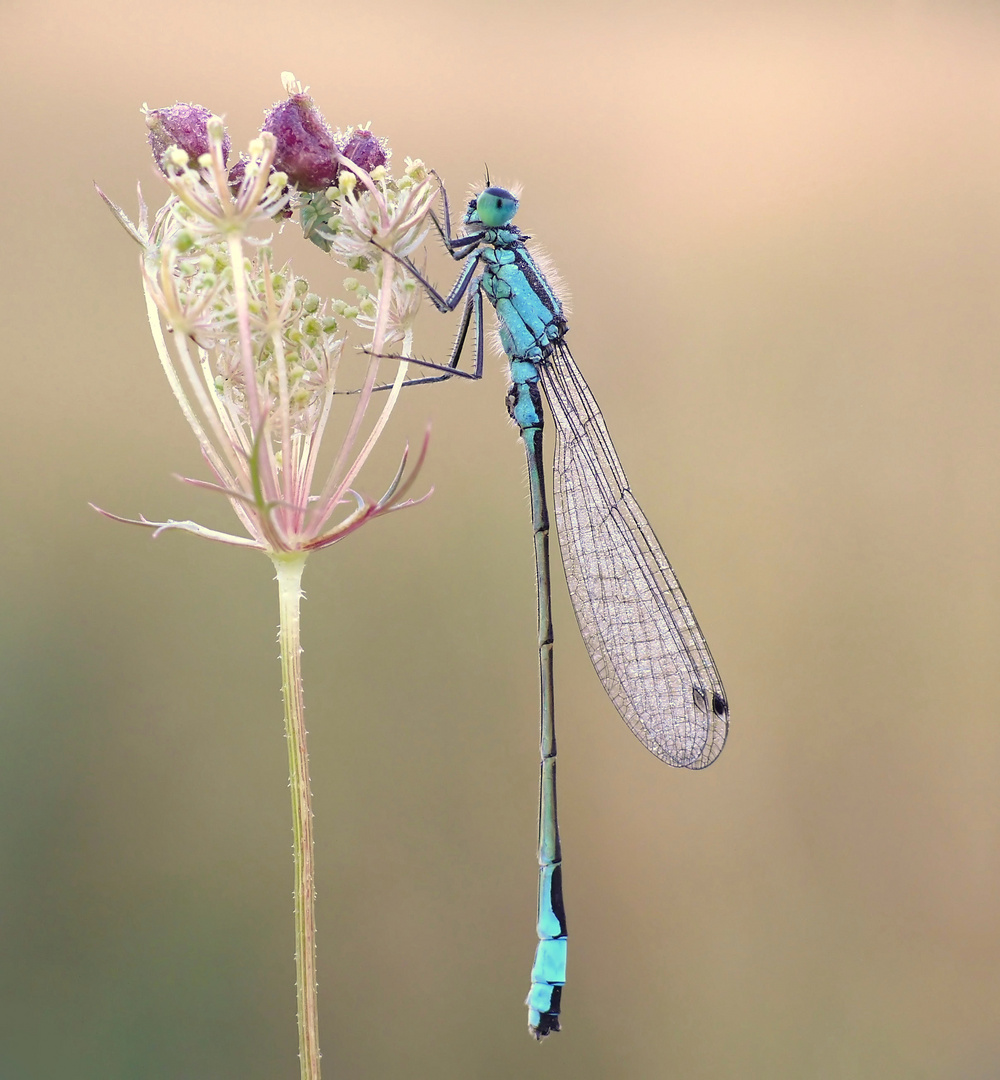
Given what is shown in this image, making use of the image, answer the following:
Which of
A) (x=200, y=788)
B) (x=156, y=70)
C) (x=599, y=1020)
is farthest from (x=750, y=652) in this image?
(x=156, y=70)

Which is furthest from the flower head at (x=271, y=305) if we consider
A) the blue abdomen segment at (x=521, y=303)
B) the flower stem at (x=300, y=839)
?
the blue abdomen segment at (x=521, y=303)

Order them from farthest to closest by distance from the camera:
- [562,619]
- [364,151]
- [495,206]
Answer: [562,619]
[495,206]
[364,151]

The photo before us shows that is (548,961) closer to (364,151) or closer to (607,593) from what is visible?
(607,593)

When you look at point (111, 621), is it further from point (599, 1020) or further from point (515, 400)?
point (599, 1020)

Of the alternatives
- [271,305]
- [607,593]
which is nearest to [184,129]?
[271,305]

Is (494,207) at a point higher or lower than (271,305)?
higher
